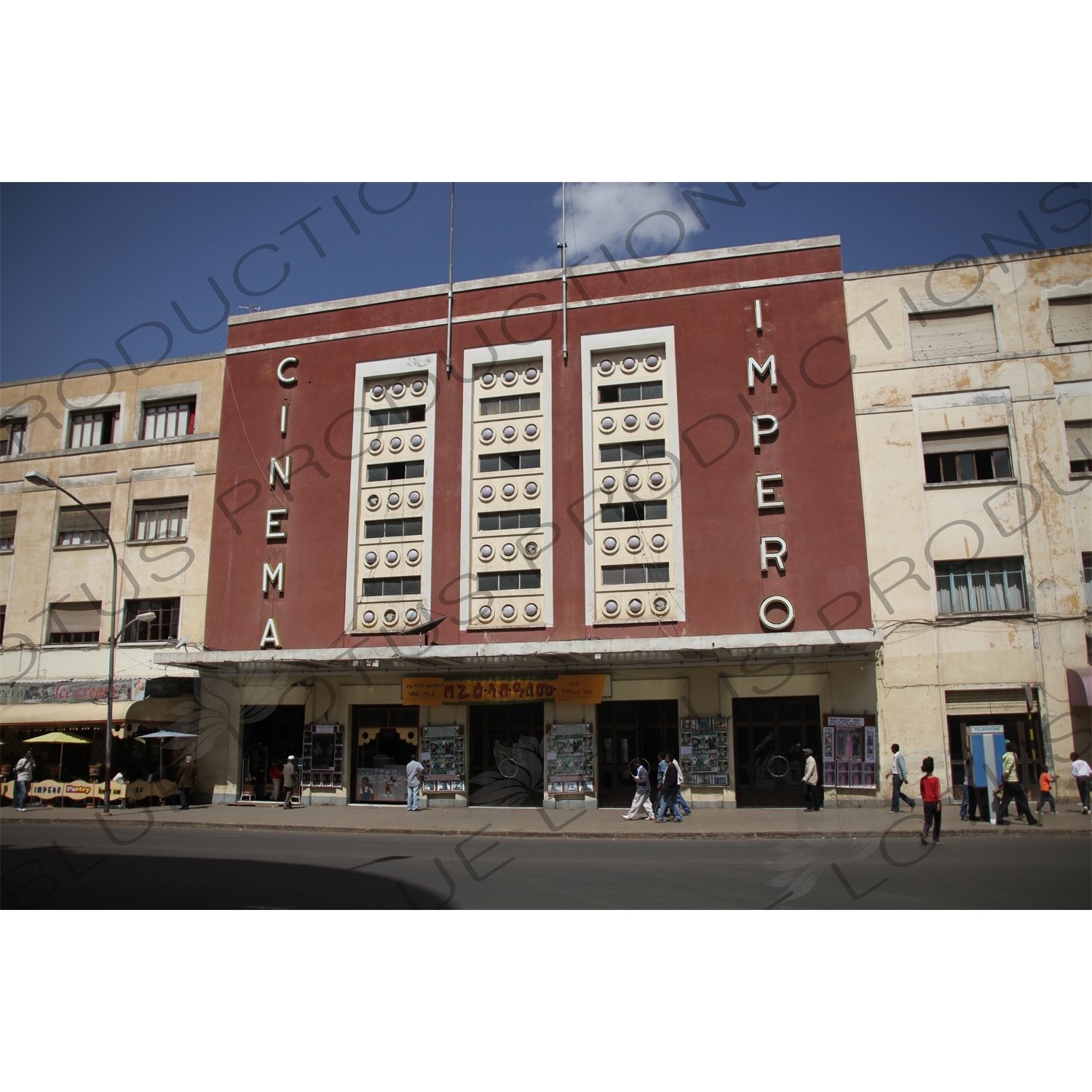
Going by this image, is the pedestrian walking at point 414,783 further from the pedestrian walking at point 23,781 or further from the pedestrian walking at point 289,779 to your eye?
the pedestrian walking at point 23,781

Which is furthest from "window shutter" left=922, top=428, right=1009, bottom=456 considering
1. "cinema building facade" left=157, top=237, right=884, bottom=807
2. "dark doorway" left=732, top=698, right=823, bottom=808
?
"dark doorway" left=732, top=698, right=823, bottom=808

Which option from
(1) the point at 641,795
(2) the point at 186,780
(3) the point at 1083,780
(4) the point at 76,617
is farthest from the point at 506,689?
(4) the point at 76,617

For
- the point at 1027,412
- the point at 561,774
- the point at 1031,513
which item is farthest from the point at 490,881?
the point at 1027,412

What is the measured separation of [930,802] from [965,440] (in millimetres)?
12466

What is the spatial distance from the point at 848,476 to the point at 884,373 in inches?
132

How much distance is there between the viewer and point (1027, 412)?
24.1 meters

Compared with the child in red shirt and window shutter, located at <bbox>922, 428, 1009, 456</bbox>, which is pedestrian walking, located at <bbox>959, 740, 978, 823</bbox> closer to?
the child in red shirt

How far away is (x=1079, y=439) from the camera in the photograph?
2375 centimetres

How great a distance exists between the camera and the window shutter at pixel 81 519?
104ft

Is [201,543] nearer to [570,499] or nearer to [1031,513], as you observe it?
[570,499]

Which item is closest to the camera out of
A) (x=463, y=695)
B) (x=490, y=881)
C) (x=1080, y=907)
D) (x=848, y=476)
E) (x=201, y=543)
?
(x=1080, y=907)

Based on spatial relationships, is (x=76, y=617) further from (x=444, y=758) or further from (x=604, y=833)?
(x=604, y=833)

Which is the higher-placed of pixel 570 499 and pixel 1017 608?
pixel 570 499

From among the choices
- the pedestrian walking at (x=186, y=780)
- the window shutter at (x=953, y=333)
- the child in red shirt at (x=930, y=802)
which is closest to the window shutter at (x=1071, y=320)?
the window shutter at (x=953, y=333)
